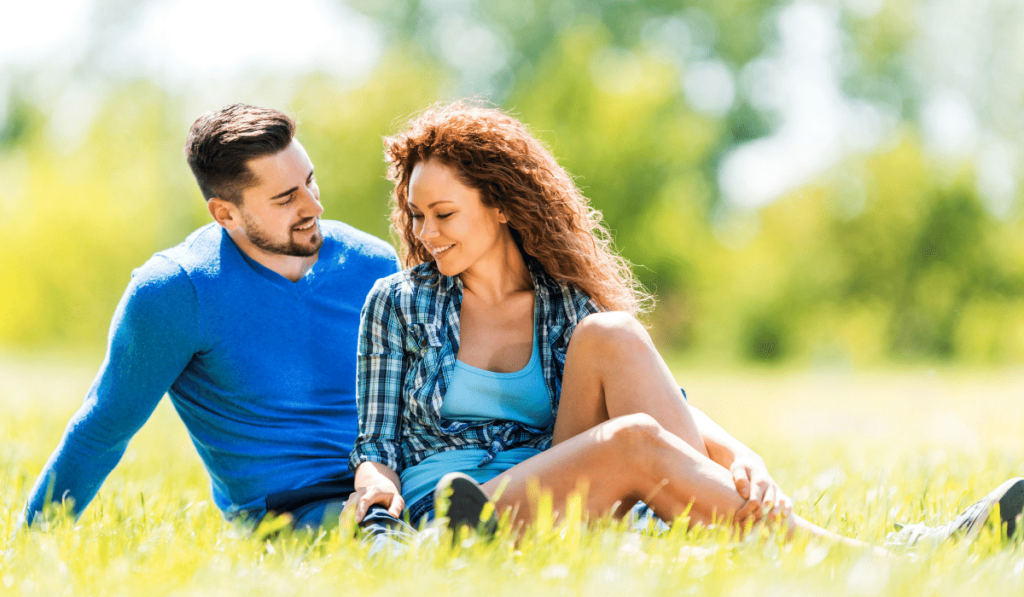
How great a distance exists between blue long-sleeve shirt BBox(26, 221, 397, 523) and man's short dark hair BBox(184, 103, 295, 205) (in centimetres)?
18

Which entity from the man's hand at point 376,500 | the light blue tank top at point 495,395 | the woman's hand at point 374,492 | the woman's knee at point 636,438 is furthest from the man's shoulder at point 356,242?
the woman's knee at point 636,438

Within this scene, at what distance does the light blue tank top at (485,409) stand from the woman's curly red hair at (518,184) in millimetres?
327

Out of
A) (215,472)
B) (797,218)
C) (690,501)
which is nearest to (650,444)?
(690,501)

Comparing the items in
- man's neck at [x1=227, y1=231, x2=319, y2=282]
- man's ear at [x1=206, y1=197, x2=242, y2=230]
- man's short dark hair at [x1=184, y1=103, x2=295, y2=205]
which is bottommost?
man's neck at [x1=227, y1=231, x2=319, y2=282]

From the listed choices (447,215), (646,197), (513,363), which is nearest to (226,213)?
(447,215)

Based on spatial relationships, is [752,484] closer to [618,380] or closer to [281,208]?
[618,380]

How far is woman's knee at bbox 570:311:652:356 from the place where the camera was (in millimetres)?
2422

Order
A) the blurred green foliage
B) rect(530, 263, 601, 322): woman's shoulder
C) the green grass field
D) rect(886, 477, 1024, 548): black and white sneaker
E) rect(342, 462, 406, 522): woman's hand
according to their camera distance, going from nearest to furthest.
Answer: the green grass field
rect(886, 477, 1024, 548): black and white sneaker
rect(342, 462, 406, 522): woman's hand
rect(530, 263, 601, 322): woman's shoulder
the blurred green foliage

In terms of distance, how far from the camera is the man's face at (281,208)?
9.61 feet

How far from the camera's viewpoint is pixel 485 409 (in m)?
2.61

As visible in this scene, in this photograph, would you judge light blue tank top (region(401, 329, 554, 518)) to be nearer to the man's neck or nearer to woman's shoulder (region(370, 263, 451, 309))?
woman's shoulder (region(370, 263, 451, 309))

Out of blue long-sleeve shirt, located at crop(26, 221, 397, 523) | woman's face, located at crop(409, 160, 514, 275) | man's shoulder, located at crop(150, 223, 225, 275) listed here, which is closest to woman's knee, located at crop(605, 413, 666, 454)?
woman's face, located at crop(409, 160, 514, 275)

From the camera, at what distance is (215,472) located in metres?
2.92

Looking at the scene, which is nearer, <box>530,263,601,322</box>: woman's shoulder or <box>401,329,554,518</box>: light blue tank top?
<box>401,329,554,518</box>: light blue tank top
